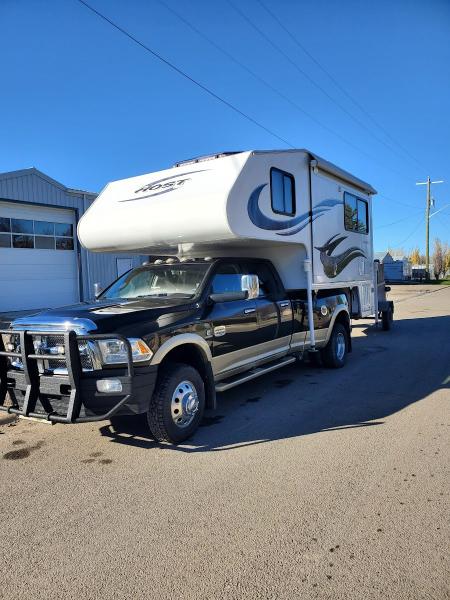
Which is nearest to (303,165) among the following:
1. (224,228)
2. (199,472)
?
(224,228)

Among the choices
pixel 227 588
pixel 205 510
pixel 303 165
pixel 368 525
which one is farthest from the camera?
pixel 303 165

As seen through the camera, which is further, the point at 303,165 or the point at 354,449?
the point at 303,165

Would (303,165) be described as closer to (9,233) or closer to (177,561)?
(177,561)

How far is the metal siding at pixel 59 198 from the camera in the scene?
638 inches

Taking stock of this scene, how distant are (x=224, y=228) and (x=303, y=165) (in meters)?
2.51

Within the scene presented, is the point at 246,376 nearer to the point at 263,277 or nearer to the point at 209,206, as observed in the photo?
the point at 263,277

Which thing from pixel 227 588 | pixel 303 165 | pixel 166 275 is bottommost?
pixel 227 588

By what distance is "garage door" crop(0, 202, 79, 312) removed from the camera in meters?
16.5

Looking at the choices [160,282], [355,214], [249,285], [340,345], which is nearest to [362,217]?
[355,214]

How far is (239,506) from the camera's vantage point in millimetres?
3432

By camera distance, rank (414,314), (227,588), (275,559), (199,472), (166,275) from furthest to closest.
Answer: (414,314) → (166,275) → (199,472) → (275,559) → (227,588)

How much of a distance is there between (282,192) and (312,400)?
302cm

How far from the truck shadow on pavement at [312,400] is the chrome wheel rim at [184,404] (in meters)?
0.23

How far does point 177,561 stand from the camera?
9.21 feet
